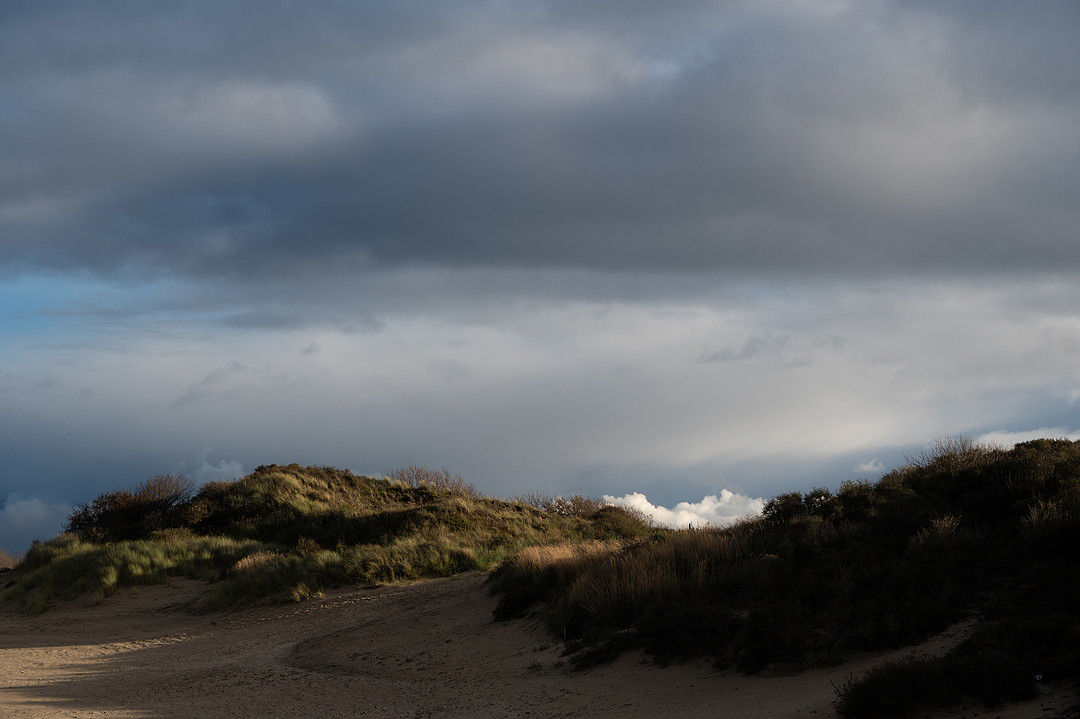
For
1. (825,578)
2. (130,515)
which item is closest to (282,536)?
(130,515)

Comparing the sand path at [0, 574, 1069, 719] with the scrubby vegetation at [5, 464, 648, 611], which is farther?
the scrubby vegetation at [5, 464, 648, 611]

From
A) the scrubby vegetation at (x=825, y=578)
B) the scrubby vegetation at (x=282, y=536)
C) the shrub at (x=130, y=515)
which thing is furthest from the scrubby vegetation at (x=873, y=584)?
the shrub at (x=130, y=515)

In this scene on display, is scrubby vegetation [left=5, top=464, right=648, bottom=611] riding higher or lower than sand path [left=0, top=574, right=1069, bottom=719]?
higher

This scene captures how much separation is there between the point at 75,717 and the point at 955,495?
44.6ft

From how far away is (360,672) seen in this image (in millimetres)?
12031

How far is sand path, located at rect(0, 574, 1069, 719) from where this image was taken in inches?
348

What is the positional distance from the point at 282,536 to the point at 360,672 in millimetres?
14091

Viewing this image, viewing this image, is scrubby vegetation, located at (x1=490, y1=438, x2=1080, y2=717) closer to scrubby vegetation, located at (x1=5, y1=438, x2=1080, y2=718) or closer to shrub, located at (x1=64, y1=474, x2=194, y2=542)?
scrubby vegetation, located at (x1=5, y1=438, x2=1080, y2=718)

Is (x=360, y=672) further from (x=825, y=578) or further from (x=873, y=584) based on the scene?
(x=873, y=584)

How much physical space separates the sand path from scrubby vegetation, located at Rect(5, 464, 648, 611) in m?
1.38

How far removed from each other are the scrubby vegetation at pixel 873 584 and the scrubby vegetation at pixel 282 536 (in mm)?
6213

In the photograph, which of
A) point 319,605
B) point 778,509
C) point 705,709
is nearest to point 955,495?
point 778,509

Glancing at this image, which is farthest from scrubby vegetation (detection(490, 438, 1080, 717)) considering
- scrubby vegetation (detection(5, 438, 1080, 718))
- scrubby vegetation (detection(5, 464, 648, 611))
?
scrubby vegetation (detection(5, 464, 648, 611))

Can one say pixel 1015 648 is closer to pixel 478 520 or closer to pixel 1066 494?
pixel 1066 494
